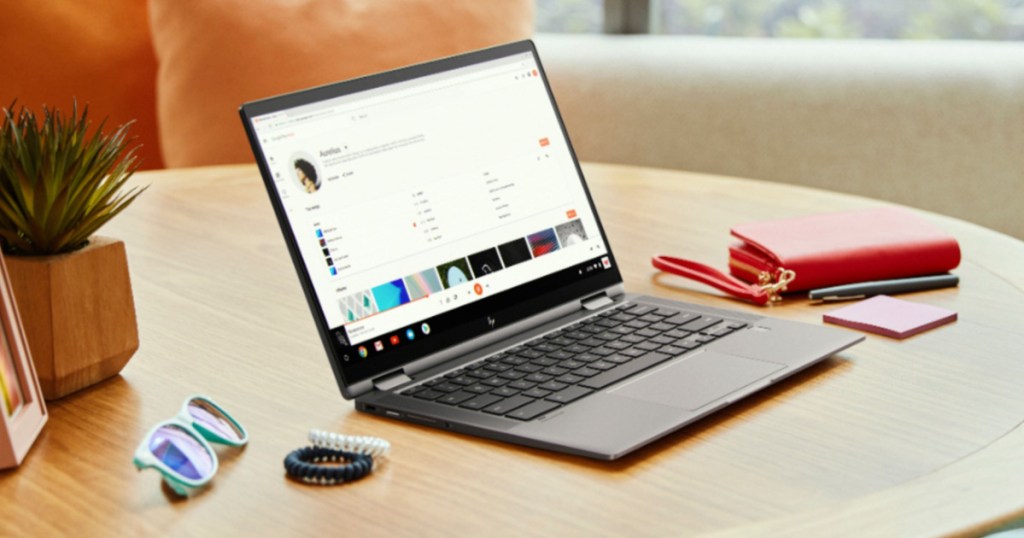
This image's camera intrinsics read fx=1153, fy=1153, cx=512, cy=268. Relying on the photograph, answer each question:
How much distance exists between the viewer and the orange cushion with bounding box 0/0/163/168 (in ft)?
7.61

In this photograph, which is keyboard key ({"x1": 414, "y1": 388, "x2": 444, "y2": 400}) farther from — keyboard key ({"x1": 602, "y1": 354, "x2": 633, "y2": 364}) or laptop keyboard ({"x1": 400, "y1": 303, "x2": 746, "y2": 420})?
keyboard key ({"x1": 602, "y1": 354, "x2": 633, "y2": 364})

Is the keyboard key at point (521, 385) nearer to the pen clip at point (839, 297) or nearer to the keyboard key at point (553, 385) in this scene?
A: the keyboard key at point (553, 385)

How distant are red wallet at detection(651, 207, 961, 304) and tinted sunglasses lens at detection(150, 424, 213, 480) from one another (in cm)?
59

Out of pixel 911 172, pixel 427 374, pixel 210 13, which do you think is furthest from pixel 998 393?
pixel 210 13

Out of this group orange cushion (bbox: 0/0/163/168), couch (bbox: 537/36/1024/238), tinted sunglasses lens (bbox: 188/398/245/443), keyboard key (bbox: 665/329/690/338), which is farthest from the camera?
orange cushion (bbox: 0/0/163/168)

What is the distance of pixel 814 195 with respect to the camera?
63.2 inches

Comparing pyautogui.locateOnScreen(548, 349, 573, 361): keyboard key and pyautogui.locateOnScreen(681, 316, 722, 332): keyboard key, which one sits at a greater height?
pyautogui.locateOnScreen(548, 349, 573, 361): keyboard key

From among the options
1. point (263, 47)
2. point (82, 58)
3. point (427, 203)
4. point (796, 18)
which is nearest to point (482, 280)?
point (427, 203)

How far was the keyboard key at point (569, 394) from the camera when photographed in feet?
2.84

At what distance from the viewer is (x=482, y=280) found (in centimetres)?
104

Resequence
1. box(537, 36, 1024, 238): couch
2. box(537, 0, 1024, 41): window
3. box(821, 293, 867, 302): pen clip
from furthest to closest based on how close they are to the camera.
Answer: box(537, 0, 1024, 41): window
box(537, 36, 1024, 238): couch
box(821, 293, 867, 302): pen clip

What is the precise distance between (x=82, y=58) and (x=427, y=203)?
161 cm

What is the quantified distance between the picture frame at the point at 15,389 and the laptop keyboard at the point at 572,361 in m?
0.27

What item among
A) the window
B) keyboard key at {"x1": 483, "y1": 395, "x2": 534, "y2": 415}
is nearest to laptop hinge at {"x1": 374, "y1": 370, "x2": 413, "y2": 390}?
keyboard key at {"x1": 483, "y1": 395, "x2": 534, "y2": 415}
